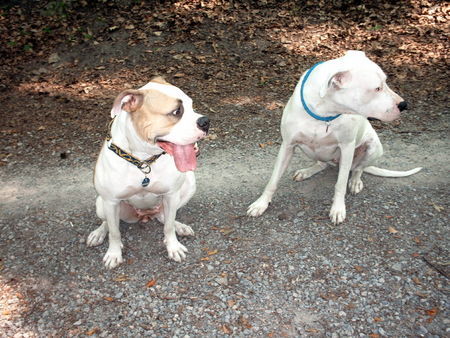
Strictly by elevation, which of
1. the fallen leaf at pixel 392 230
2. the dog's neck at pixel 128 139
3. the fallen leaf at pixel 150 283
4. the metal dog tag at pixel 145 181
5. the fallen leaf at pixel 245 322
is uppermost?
the dog's neck at pixel 128 139

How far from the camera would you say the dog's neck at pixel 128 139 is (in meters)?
3.17

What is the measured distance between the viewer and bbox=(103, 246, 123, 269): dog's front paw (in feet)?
12.9

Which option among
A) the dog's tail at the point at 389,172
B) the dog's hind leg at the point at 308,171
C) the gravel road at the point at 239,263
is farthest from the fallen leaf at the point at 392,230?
the dog's hind leg at the point at 308,171

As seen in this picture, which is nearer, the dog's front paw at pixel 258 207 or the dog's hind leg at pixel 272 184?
the dog's hind leg at pixel 272 184

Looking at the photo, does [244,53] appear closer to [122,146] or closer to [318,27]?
[318,27]

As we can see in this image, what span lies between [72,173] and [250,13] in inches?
215

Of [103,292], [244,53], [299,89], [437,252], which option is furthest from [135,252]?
[244,53]

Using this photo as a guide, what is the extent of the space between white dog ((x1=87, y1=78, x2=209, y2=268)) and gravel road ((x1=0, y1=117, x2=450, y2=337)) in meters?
0.30

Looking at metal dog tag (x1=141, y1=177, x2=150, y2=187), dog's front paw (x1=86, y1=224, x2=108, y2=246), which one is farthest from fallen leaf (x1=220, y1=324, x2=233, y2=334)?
dog's front paw (x1=86, y1=224, x2=108, y2=246)

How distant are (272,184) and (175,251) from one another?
127cm

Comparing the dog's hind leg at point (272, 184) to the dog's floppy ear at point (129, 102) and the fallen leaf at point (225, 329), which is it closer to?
the fallen leaf at point (225, 329)

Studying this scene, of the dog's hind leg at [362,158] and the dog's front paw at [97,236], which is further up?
the dog's hind leg at [362,158]

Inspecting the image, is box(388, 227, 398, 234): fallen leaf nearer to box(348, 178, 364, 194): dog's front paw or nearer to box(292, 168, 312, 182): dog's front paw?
box(348, 178, 364, 194): dog's front paw

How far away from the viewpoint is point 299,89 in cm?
397
